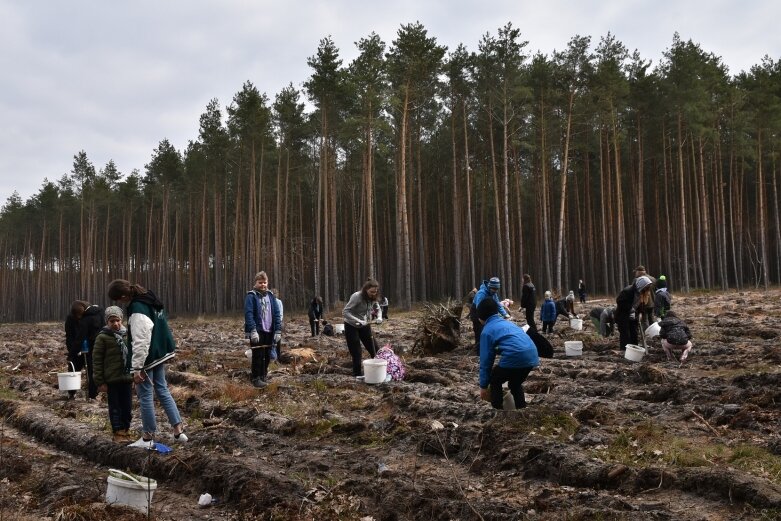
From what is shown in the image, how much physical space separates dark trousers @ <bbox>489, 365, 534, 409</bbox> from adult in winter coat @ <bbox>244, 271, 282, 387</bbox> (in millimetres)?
4141

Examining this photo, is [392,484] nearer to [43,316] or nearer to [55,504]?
[55,504]

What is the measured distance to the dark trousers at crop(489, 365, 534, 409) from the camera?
587cm

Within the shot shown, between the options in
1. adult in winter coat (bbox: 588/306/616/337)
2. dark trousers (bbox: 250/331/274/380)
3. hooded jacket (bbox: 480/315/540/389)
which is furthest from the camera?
adult in winter coat (bbox: 588/306/616/337)

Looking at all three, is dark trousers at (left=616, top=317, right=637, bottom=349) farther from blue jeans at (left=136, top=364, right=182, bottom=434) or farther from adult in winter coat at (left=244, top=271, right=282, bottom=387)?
blue jeans at (left=136, top=364, right=182, bottom=434)

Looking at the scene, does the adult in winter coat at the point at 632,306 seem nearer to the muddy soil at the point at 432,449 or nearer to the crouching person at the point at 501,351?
the muddy soil at the point at 432,449

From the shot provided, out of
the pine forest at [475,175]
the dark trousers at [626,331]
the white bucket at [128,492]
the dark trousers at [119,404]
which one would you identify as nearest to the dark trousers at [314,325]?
the pine forest at [475,175]

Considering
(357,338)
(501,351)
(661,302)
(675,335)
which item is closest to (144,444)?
(501,351)

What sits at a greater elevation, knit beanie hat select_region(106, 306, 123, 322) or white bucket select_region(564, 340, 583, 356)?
knit beanie hat select_region(106, 306, 123, 322)

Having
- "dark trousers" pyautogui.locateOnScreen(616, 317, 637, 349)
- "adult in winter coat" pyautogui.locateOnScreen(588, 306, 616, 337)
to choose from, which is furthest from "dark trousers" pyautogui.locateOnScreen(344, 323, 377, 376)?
"adult in winter coat" pyautogui.locateOnScreen(588, 306, 616, 337)

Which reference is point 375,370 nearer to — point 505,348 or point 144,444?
point 505,348

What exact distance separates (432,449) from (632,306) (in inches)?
290

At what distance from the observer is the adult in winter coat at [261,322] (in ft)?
28.7

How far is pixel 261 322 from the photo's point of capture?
9008 millimetres

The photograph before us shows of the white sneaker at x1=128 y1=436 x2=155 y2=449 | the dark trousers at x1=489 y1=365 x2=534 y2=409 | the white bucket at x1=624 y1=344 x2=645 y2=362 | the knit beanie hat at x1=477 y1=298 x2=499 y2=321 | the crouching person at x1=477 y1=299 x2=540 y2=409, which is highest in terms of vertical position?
the knit beanie hat at x1=477 y1=298 x2=499 y2=321
